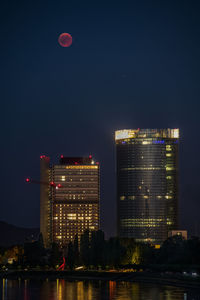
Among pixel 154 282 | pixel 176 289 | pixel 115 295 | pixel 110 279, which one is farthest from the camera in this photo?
pixel 110 279

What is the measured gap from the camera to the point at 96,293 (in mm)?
143625

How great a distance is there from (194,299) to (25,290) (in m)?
53.1

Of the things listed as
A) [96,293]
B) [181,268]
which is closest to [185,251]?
[181,268]

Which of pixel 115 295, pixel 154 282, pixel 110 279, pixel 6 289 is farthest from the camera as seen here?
pixel 110 279

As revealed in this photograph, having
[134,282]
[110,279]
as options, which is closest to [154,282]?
[134,282]

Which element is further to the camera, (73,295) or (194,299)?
(73,295)

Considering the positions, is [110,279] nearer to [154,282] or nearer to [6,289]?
[154,282]

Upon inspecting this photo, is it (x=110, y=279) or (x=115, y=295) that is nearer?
(x=115, y=295)

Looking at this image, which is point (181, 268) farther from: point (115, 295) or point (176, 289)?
point (115, 295)

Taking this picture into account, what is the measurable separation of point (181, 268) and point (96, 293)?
153ft

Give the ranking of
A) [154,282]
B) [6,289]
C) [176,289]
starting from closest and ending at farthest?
[176,289], [6,289], [154,282]

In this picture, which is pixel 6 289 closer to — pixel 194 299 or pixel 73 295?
pixel 73 295

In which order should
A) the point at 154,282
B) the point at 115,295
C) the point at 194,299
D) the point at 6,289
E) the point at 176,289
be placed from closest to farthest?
the point at 194,299 → the point at 115,295 → the point at 176,289 → the point at 6,289 → the point at 154,282

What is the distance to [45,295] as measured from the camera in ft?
470
